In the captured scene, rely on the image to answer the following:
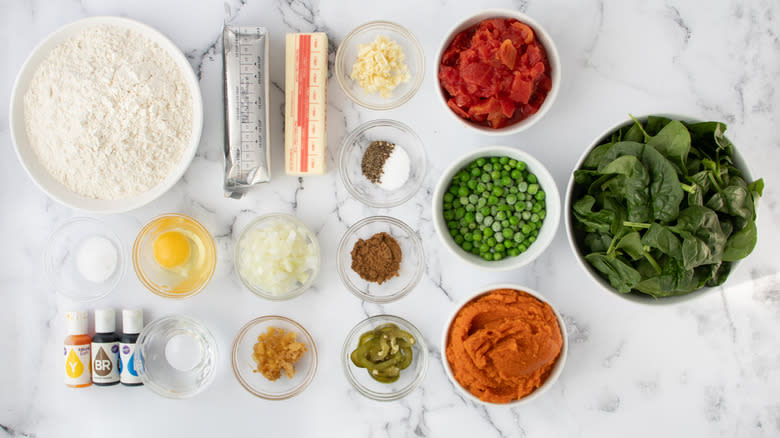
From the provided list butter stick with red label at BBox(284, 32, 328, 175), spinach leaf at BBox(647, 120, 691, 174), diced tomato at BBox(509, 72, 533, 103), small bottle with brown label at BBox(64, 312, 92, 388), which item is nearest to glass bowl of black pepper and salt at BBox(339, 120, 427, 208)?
butter stick with red label at BBox(284, 32, 328, 175)

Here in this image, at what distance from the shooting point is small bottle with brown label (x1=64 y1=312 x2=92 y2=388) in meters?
1.84

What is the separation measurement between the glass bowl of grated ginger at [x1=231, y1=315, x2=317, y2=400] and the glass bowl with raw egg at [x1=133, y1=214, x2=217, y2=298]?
0.26 metres

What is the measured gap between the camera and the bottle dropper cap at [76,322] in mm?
1845

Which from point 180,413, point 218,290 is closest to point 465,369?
point 218,290

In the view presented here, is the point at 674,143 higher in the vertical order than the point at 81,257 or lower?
higher

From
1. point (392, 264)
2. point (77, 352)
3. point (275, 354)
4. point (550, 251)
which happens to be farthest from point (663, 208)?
point (77, 352)

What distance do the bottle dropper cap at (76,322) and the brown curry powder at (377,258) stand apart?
991 millimetres

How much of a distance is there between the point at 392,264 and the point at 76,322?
45.2 inches

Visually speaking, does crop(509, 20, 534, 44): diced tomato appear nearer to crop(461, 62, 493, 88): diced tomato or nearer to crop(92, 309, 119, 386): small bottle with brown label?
crop(461, 62, 493, 88): diced tomato

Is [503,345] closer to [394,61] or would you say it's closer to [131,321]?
[394,61]

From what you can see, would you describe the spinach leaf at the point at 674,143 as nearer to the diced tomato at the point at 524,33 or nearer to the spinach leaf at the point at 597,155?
the spinach leaf at the point at 597,155

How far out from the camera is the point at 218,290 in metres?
1.90

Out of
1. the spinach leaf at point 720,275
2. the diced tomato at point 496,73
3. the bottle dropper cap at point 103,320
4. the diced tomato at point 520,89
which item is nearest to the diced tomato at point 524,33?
the diced tomato at point 496,73

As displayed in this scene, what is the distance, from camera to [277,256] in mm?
1766
